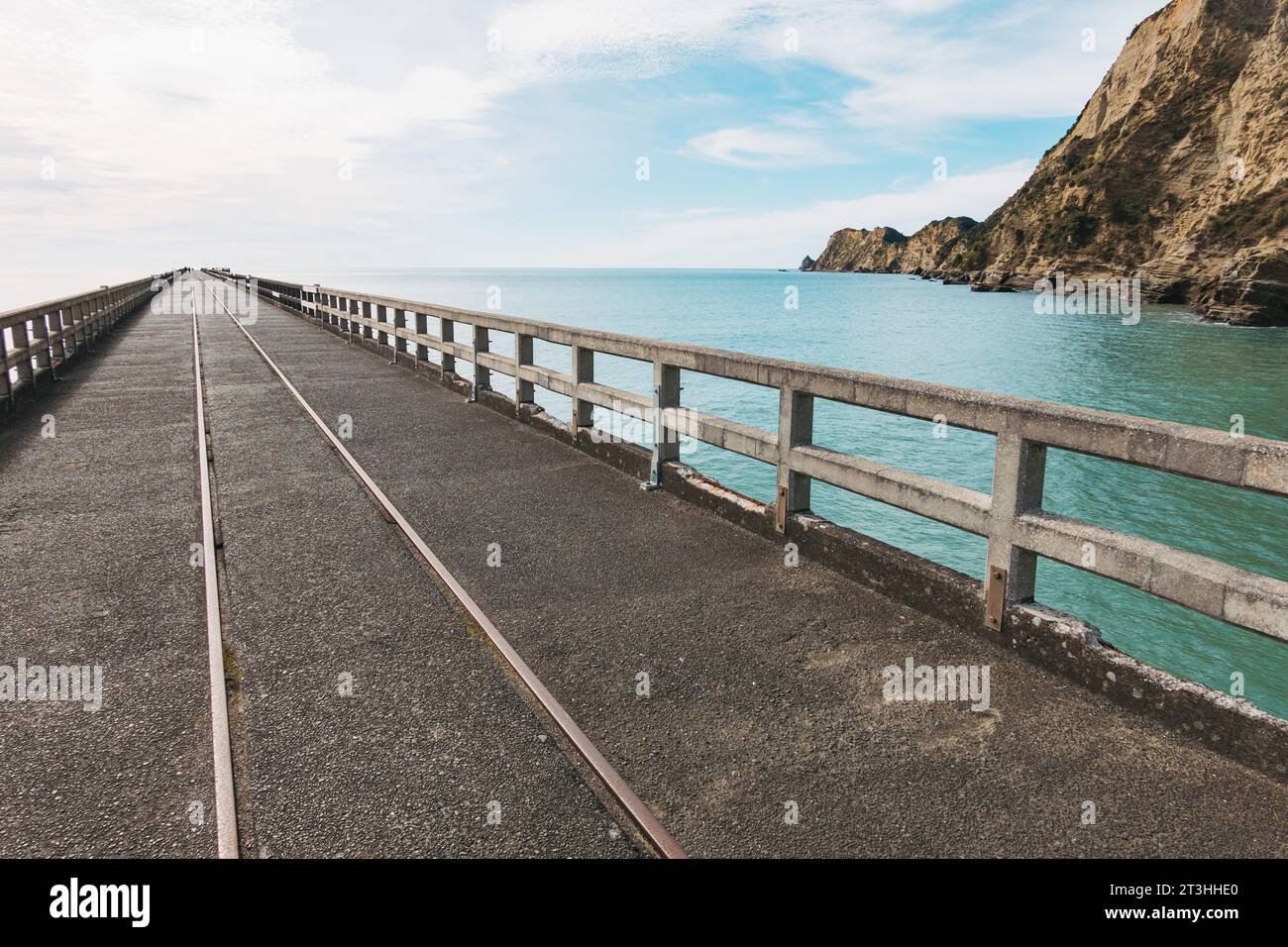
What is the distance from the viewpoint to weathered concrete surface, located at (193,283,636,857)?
318cm

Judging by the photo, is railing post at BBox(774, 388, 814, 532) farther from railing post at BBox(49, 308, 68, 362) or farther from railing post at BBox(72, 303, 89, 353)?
railing post at BBox(72, 303, 89, 353)

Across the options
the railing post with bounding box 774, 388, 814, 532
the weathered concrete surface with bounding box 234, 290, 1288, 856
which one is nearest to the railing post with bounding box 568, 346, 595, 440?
the weathered concrete surface with bounding box 234, 290, 1288, 856

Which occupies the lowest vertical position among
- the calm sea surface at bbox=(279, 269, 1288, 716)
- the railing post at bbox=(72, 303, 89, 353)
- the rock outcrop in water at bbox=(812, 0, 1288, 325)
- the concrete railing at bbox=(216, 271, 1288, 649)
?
the calm sea surface at bbox=(279, 269, 1288, 716)

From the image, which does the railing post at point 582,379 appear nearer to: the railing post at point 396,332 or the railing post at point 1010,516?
the railing post at point 1010,516

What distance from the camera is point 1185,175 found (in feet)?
338

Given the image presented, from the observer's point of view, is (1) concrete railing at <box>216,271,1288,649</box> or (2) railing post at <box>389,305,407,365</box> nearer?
(1) concrete railing at <box>216,271,1288,649</box>

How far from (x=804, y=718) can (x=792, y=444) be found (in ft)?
8.64

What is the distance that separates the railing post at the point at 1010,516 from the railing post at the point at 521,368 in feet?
23.1

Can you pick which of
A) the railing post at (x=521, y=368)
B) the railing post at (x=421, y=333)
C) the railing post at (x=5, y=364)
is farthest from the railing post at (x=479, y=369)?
the railing post at (x=5, y=364)

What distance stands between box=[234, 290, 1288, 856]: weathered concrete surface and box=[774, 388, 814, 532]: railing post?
423 mm
